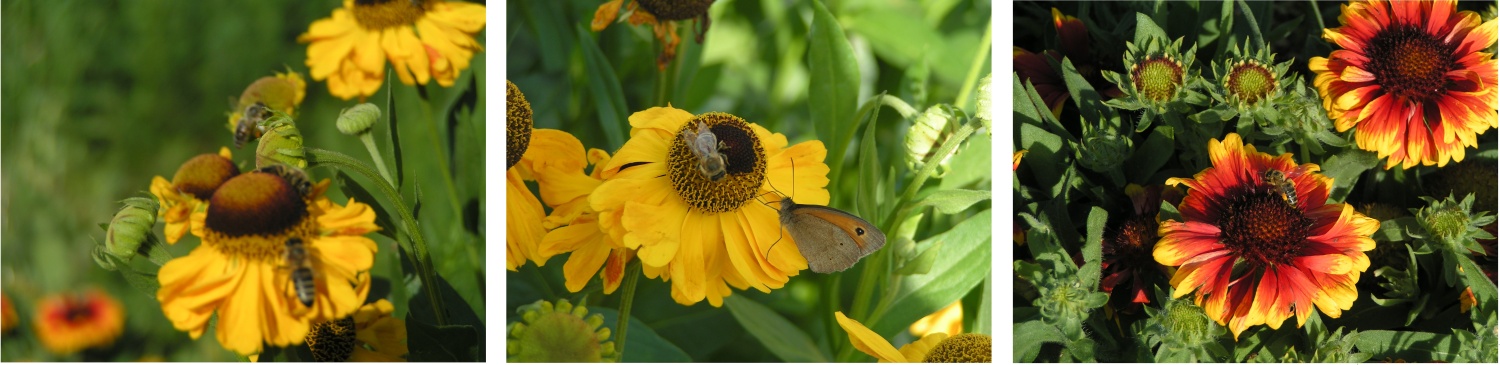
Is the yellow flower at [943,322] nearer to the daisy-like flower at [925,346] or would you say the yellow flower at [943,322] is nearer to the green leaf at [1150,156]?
the daisy-like flower at [925,346]

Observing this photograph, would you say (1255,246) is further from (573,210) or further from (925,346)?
(573,210)

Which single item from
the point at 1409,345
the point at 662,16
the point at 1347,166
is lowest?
the point at 1409,345

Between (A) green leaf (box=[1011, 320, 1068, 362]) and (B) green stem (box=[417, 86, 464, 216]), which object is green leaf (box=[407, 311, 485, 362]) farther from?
(A) green leaf (box=[1011, 320, 1068, 362])

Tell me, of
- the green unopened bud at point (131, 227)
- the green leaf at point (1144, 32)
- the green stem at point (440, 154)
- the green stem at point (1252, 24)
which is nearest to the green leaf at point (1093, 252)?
the green leaf at point (1144, 32)

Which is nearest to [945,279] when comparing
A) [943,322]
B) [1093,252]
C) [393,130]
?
[943,322]

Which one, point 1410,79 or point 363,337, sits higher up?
Result: point 1410,79

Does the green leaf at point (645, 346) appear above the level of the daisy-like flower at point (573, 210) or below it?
below

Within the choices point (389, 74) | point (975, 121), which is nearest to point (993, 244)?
point (975, 121)
